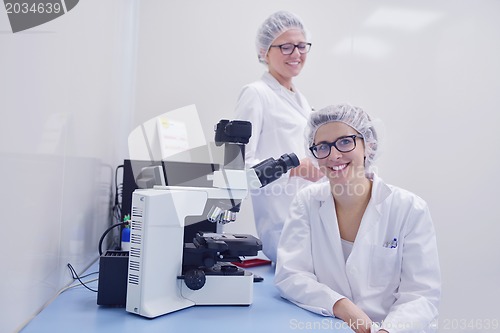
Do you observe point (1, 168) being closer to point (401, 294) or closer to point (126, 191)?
point (126, 191)

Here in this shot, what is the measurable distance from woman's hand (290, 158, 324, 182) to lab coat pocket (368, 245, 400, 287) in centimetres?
52

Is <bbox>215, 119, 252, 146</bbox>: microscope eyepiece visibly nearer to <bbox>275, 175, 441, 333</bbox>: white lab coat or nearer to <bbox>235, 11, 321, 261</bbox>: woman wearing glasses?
<bbox>275, 175, 441, 333</bbox>: white lab coat

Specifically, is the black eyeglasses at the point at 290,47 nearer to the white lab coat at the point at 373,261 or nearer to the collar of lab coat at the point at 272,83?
the collar of lab coat at the point at 272,83

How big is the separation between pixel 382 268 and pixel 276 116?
86 centimetres

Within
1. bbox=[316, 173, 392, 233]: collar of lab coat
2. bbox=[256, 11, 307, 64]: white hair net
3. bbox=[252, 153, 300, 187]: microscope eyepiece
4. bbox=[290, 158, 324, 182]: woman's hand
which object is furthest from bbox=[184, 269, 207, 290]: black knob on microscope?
bbox=[256, 11, 307, 64]: white hair net

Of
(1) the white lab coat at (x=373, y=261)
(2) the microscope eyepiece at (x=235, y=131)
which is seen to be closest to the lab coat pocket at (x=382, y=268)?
(1) the white lab coat at (x=373, y=261)

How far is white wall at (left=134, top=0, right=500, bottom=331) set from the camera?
273cm

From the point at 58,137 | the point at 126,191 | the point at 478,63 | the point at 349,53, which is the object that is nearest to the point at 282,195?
the point at 126,191

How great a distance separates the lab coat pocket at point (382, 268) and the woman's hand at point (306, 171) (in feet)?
1.71

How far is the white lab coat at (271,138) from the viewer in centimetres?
182

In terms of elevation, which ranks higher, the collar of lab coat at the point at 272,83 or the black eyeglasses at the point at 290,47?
the black eyeglasses at the point at 290,47

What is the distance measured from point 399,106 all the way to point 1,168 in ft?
8.37

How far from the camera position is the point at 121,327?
0.94 m

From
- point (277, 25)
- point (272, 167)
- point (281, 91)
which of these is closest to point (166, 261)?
point (272, 167)
